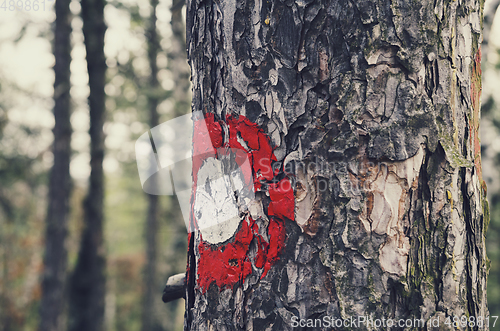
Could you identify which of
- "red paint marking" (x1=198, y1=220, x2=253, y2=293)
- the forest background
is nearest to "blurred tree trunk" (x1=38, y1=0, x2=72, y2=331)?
the forest background

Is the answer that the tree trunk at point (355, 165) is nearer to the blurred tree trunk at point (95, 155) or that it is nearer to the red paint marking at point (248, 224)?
the red paint marking at point (248, 224)

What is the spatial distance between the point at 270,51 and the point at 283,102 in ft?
0.54

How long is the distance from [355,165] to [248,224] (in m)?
0.38

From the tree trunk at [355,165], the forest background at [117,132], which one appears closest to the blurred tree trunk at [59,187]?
the forest background at [117,132]

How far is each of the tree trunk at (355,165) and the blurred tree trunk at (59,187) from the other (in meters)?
7.42

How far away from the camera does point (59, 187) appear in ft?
24.1

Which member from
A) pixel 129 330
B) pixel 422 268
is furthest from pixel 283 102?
pixel 129 330

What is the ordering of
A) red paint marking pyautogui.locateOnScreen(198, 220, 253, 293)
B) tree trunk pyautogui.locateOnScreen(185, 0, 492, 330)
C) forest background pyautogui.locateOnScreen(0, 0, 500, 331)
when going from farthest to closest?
1. forest background pyautogui.locateOnScreen(0, 0, 500, 331)
2. red paint marking pyautogui.locateOnScreen(198, 220, 253, 293)
3. tree trunk pyautogui.locateOnScreen(185, 0, 492, 330)

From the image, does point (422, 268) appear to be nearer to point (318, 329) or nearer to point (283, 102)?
point (318, 329)

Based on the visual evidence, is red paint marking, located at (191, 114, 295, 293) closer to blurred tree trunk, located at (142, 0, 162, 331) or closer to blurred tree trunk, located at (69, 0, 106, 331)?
blurred tree trunk, located at (69, 0, 106, 331)

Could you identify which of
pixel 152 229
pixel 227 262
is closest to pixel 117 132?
pixel 152 229

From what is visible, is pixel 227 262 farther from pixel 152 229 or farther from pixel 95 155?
pixel 152 229

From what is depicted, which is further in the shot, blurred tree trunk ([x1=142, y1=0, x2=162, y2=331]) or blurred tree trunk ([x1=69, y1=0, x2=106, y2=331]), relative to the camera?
blurred tree trunk ([x1=142, y1=0, x2=162, y2=331])

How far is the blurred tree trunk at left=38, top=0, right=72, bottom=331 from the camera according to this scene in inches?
281
